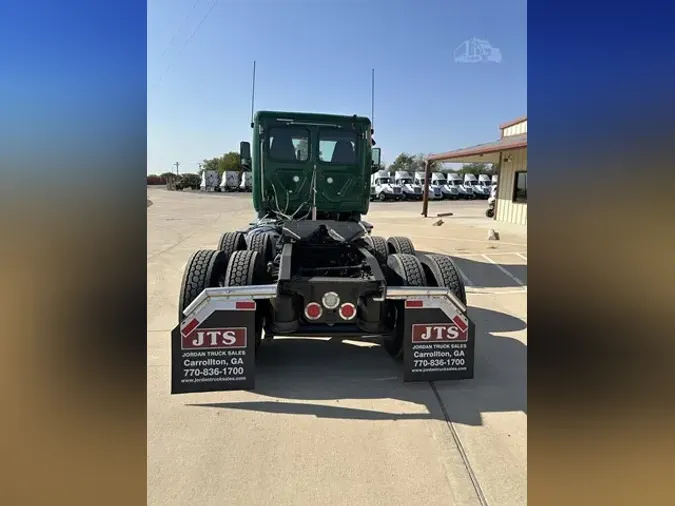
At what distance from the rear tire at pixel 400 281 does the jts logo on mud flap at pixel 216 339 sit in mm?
1299

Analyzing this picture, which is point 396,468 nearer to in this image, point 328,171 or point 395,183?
point 328,171

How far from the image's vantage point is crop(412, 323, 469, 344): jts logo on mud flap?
344cm

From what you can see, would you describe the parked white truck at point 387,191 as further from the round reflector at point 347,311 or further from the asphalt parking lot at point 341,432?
the round reflector at point 347,311

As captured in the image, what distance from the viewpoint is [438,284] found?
13.4ft

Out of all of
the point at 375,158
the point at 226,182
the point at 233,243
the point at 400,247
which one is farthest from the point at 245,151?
the point at 226,182

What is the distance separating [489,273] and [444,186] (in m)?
32.6

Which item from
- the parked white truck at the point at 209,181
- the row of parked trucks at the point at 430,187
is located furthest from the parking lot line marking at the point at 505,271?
the parked white truck at the point at 209,181

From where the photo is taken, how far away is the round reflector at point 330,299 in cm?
349

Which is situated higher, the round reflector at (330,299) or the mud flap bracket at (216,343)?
the round reflector at (330,299)

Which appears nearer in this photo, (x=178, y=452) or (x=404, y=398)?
(x=178, y=452)
